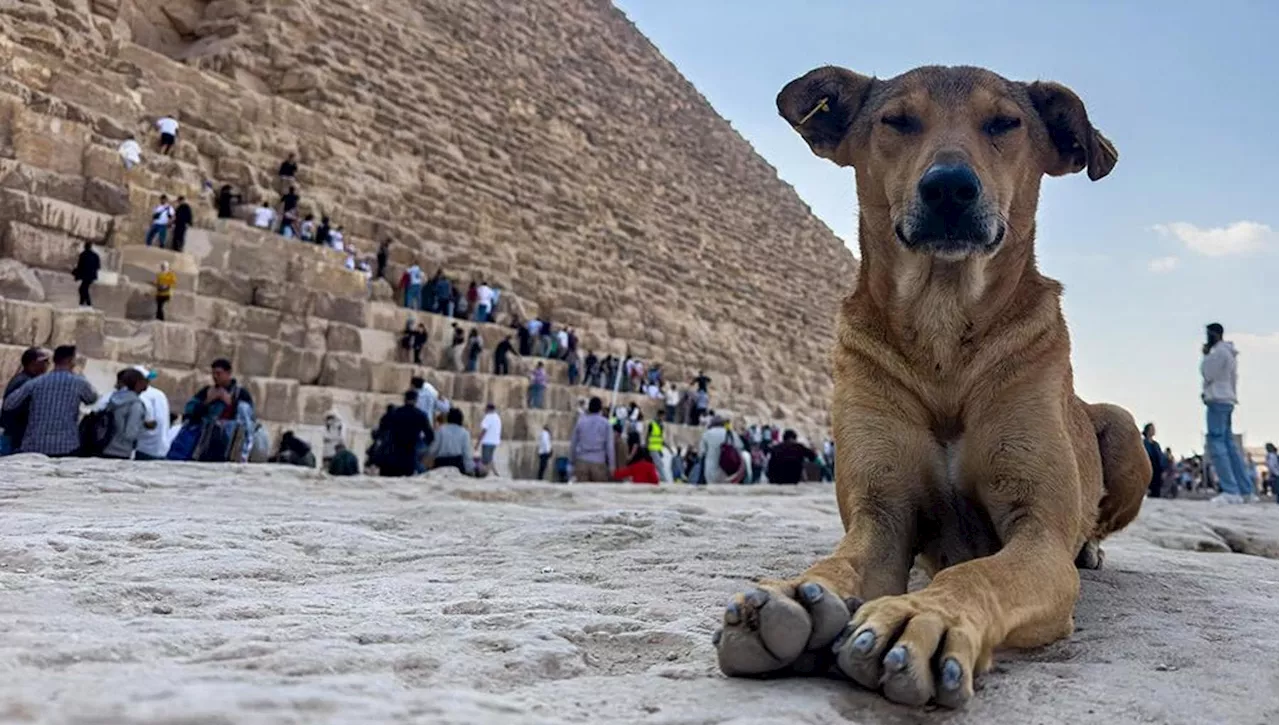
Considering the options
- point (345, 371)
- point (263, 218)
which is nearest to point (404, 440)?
point (345, 371)

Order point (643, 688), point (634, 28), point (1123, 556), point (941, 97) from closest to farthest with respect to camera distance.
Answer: point (643, 688) < point (941, 97) < point (1123, 556) < point (634, 28)

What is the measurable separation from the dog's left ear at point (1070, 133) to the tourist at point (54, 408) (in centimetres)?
517

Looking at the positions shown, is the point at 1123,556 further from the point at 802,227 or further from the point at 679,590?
the point at 802,227

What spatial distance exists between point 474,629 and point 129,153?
38.1 ft

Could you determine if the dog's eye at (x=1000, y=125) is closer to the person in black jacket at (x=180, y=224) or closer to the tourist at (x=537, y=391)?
the person in black jacket at (x=180, y=224)

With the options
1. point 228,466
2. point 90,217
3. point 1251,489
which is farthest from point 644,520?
point 90,217

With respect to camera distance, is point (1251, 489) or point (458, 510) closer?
point (458, 510)

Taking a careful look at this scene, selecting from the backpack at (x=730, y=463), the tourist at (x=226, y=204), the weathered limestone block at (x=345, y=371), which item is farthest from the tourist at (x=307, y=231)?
the backpack at (x=730, y=463)

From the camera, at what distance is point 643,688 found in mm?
1174

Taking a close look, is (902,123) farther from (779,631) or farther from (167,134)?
(167,134)

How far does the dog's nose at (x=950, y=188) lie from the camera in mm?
1784

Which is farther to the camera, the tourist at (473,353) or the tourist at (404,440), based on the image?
the tourist at (473,353)

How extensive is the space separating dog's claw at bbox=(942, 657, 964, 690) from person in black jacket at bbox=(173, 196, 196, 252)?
10.9 metres

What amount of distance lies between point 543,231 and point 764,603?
21210mm
